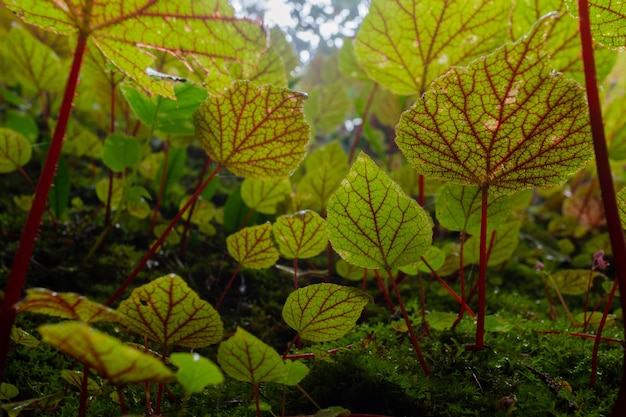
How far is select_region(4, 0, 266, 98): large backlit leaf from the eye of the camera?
601 mm

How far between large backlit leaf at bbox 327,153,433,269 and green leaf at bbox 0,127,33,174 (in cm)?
94

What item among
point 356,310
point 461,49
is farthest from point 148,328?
point 461,49

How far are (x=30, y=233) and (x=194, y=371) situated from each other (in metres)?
0.30

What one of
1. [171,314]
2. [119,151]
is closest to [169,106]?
[119,151]

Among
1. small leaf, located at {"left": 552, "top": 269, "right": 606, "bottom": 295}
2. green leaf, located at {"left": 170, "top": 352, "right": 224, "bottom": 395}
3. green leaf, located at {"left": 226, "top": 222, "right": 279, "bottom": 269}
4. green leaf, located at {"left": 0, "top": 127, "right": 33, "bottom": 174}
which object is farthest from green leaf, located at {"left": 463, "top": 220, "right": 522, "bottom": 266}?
green leaf, located at {"left": 0, "top": 127, "right": 33, "bottom": 174}

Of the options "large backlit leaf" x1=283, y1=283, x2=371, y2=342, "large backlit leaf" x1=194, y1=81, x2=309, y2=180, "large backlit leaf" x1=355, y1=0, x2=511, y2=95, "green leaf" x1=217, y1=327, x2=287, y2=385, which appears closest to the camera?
"green leaf" x1=217, y1=327, x2=287, y2=385

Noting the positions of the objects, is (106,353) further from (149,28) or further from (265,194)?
Answer: (265,194)

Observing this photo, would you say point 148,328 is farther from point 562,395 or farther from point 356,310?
point 562,395

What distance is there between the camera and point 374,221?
2.12ft

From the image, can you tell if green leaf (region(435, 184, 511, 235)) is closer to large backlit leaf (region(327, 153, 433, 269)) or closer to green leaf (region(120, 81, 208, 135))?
large backlit leaf (region(327, 153, 433, 269))

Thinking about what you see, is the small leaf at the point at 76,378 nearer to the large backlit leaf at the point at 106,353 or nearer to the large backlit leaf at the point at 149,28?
the large backlit leaf at the point at 106,353

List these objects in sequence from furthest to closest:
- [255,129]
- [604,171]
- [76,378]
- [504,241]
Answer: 1. [504,241]
2. [255,129]
3. [76,378]
4. [604,171]

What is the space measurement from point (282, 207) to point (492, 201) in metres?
0.63

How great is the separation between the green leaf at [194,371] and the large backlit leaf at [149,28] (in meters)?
0.44
